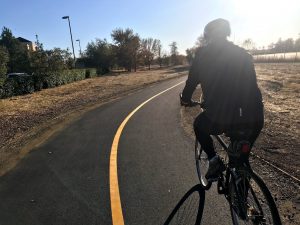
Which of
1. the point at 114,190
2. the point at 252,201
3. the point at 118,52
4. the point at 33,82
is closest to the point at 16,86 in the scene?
the point at 33,82

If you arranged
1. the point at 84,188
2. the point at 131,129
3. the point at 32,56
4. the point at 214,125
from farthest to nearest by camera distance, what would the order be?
the point at 32,56 → the point at 131,129 → the point at 84,188 → the point at 214,125

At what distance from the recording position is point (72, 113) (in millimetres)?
15656

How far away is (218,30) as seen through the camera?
14.1ft

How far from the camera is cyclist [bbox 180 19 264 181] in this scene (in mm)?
4141

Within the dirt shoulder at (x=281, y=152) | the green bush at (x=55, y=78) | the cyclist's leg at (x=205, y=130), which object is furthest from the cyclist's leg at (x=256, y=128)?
the green bush at (x=55, y=78)

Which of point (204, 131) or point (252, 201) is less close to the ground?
point (204, 131)

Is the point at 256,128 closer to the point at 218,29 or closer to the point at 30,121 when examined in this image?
the point at 218,29

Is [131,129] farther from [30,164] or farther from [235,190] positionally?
[235,190]

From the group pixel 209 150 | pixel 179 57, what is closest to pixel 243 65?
pixel 209 150

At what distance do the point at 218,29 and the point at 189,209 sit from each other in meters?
2.42

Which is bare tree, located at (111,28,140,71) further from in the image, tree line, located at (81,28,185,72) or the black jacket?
the black jacket

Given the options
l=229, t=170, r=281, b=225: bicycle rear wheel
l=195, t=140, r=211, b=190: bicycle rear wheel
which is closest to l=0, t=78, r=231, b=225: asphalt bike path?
l=195, t=140, r=211, b=190: bicycle rear wheel

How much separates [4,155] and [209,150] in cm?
572

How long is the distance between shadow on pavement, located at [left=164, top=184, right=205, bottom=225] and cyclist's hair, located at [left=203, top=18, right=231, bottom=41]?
7.45 feet
